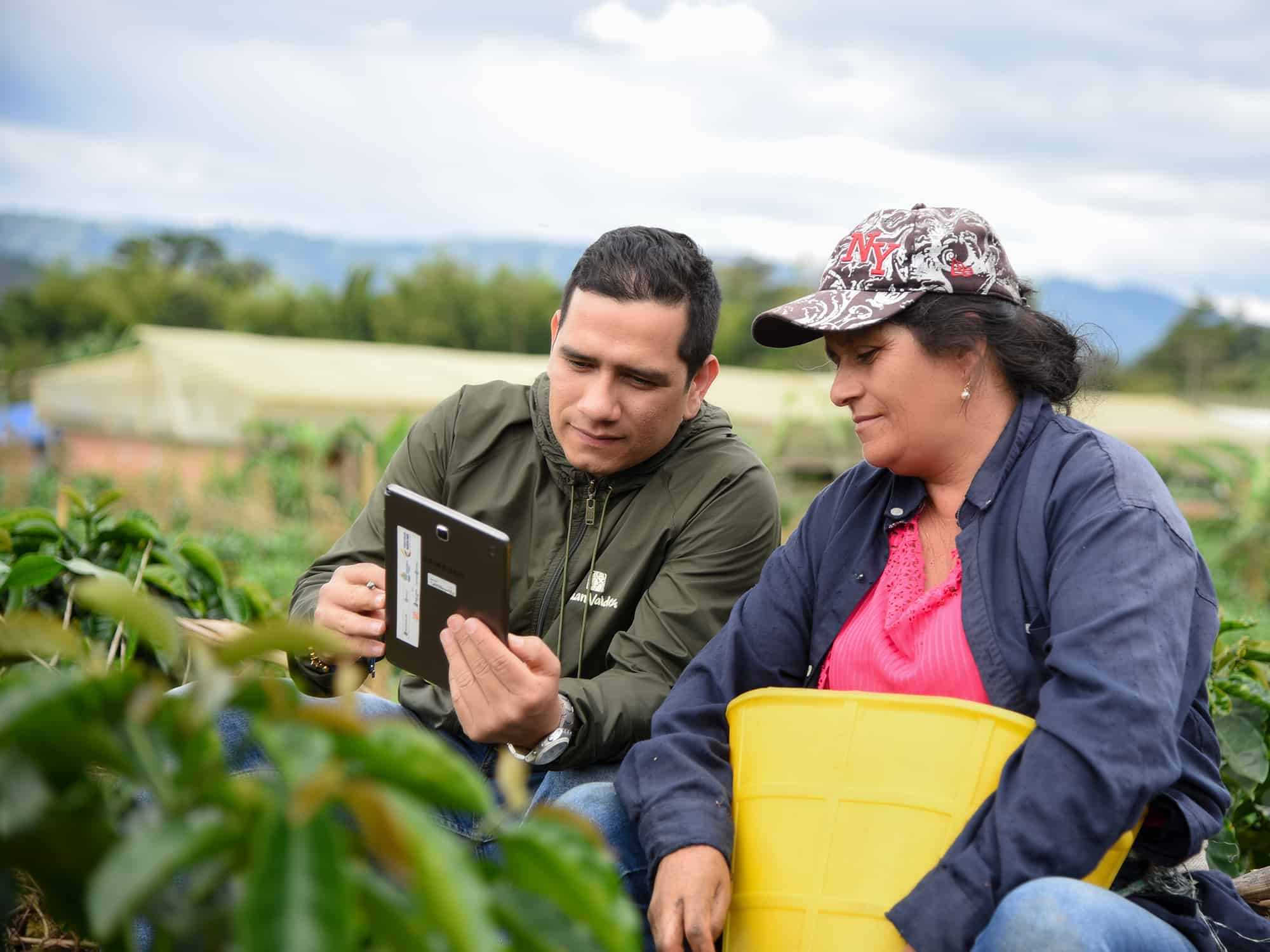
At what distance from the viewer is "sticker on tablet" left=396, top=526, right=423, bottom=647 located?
2123 mm

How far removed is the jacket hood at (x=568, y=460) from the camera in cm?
251

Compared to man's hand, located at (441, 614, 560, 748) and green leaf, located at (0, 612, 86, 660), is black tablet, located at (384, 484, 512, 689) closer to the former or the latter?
man's hand, located at (441, 614, 560, 748)

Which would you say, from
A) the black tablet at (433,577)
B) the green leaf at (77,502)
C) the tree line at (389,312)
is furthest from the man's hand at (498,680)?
the tree line at (389,312)

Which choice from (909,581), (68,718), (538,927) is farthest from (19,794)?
(909,581)

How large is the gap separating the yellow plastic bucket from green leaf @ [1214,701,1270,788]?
0.92 meters

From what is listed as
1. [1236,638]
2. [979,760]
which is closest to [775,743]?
[979,760]

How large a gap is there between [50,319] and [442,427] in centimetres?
3896

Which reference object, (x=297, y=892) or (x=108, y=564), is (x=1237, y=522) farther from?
(x=297, y=892)

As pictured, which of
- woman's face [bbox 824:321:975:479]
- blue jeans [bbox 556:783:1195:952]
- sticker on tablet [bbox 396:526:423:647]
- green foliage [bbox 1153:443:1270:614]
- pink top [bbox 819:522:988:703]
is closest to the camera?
blue jeans [bbox 556:783:1195:952]

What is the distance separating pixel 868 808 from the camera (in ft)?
5.54

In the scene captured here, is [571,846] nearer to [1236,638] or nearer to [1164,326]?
[1236,638]

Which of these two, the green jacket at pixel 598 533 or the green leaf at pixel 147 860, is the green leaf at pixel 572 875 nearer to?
the green leaf at pixel 147 860

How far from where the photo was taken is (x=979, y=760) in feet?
5.48

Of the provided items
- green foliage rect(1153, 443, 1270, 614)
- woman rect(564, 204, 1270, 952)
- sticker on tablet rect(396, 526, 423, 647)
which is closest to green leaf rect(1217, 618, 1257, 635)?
woman rect(564, 204, 1270, 952)
